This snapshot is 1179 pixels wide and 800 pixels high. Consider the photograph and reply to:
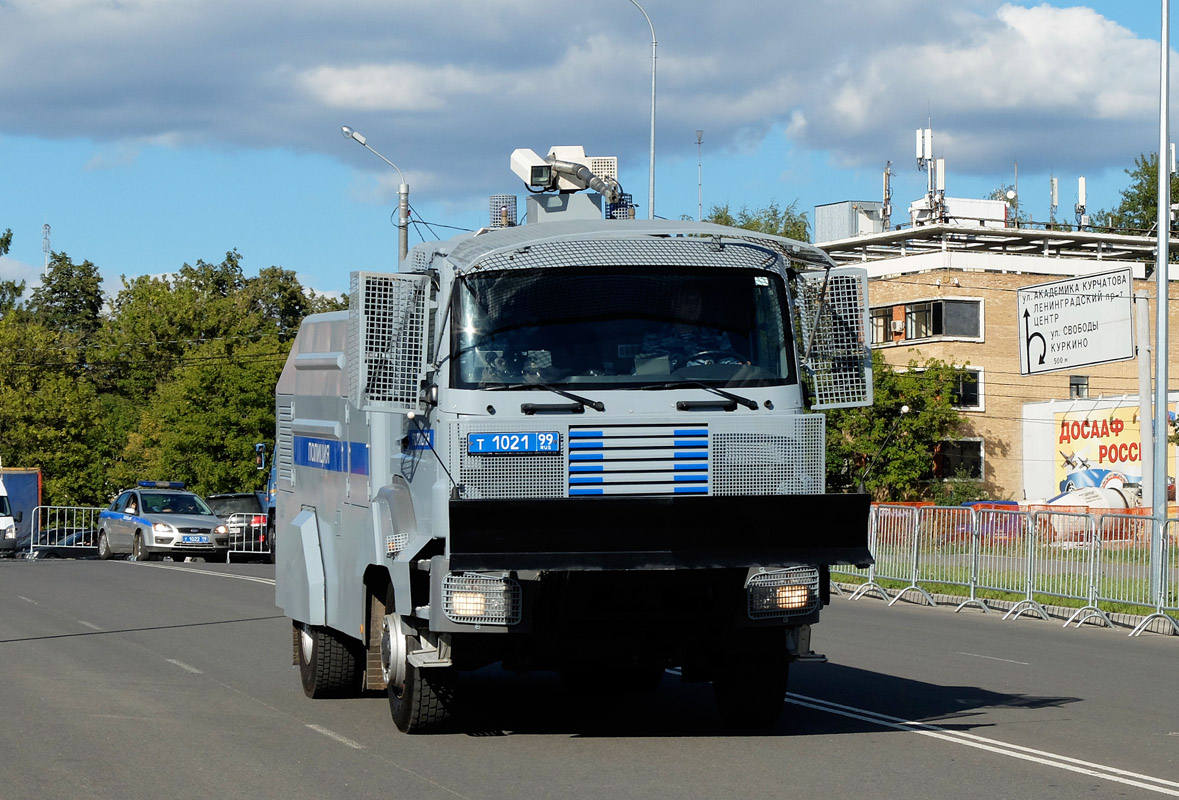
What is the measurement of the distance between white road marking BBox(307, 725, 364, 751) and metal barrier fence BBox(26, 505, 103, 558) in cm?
3329

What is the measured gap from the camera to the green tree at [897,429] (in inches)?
1906

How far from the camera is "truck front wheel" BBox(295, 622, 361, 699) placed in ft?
37.6

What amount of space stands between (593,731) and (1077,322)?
21509 mm

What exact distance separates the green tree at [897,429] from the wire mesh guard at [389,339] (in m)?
39.4

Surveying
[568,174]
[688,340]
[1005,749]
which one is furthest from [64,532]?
[1005,749]

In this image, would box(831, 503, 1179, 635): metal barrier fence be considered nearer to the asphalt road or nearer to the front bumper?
the asphalt road

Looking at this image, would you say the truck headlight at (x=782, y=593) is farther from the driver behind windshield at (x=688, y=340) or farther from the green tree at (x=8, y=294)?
the green tree at (x=8, y=294)

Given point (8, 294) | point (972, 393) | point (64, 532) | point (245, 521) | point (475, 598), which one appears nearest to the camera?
point (475, 598)

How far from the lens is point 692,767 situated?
340 inches

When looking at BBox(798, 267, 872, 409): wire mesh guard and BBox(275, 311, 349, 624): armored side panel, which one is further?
BBox(275, 311, 349, 624): armored side panel

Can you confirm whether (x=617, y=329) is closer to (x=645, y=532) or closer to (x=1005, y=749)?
(x=645, y=532)

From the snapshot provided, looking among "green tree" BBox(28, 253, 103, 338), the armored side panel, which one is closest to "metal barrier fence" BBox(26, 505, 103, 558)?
the armored side panel

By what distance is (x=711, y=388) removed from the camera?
30.3ft

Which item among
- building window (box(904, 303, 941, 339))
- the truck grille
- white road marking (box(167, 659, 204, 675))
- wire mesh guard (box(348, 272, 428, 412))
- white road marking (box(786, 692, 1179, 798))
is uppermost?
building window (box(904, 303, 941, 339))
